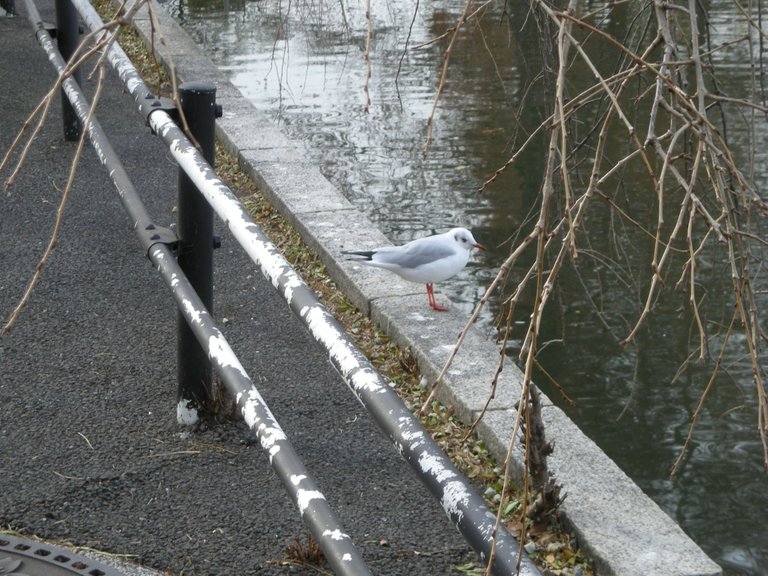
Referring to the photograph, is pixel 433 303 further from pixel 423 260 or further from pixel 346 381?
pixel 346 381

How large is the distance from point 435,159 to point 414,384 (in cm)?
396

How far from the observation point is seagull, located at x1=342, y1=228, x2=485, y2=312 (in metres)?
4.66

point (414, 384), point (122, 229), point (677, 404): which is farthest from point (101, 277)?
point (677, 404)

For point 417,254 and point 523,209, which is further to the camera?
point 523,209

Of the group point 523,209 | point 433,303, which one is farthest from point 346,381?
point 523,209

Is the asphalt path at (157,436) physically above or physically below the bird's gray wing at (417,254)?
below

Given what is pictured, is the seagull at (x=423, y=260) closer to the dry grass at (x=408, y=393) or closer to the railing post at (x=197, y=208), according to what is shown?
the dry grass at (x=408, y=393)

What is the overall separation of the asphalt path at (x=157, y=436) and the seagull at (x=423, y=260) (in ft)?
1.53

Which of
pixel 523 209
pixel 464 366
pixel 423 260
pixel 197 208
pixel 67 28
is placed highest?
pixel 67 28

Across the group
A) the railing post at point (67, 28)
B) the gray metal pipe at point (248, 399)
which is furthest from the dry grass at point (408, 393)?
the railing post at point (67, 28)

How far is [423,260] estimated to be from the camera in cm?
467

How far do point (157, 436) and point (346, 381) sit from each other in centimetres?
211

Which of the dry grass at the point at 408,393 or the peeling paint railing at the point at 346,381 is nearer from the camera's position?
the peeling paint railing at the point at 346,381

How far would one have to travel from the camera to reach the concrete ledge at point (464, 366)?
3164 mm
